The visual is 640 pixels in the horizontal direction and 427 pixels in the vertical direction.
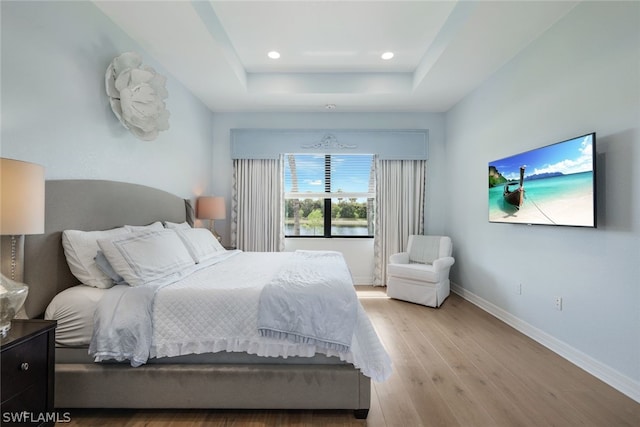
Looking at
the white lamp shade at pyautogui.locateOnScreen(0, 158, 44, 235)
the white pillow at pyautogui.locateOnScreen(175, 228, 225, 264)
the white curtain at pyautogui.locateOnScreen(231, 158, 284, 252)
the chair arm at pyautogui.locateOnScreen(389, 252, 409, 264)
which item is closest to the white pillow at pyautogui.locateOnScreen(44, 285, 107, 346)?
the white lamp shade at pyautogui.locateOnScreen(0, 158, 44, 235)

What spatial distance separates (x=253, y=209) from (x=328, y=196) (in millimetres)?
1226

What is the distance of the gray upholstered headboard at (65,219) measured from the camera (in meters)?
1.69

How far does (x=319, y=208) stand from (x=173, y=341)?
11.3 feet

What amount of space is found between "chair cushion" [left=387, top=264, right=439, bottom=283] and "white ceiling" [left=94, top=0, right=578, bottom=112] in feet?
7.40

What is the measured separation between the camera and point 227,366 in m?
1.66

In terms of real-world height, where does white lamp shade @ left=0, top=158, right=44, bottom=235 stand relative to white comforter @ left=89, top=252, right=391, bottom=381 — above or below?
above

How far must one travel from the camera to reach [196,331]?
1.64 meters

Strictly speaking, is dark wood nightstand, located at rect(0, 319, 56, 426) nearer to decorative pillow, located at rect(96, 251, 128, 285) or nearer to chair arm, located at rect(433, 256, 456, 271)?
decorative pillow, located at rect(96, 251, 128, 285)

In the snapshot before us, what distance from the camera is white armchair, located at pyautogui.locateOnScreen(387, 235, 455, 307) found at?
141 inches

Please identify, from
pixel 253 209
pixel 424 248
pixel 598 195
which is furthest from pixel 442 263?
pixel 253 209

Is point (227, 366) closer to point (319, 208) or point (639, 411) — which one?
point (639, 411)

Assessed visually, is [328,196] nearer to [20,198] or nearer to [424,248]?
[424,248]

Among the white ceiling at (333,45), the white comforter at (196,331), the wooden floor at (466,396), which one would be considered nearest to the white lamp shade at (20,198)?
the white comforter at (196,331)

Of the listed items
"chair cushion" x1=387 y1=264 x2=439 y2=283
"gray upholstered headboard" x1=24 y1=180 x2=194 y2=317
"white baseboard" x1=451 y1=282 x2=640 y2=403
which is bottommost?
"white baseboard" x1=451 y1=282 x2=640 y2=403
